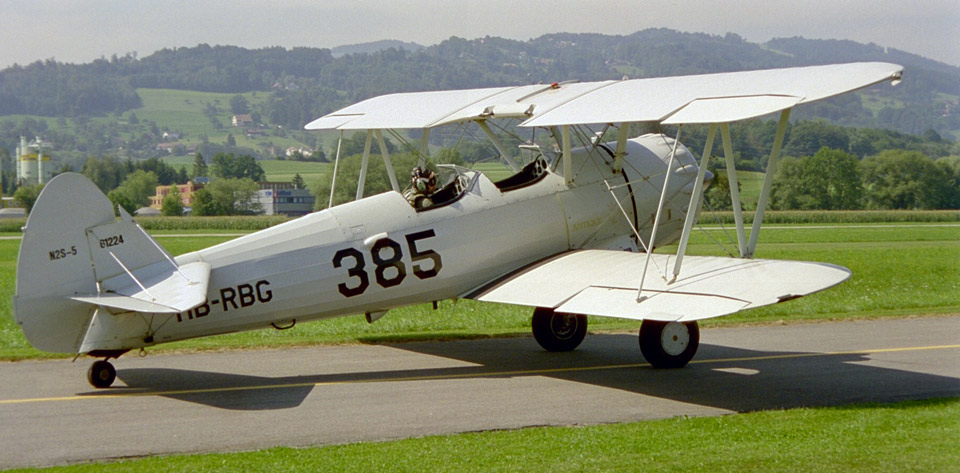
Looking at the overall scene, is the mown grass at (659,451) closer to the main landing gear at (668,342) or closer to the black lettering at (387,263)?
the main landing gear at (668,342)

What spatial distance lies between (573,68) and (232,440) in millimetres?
189272

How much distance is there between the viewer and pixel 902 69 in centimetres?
984

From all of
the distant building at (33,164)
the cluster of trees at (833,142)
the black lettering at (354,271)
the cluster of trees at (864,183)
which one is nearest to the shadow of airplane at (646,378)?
the black lettering at (354,271)

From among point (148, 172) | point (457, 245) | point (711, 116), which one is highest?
point (711, 116)

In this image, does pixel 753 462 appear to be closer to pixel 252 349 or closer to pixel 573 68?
pixel 252 349

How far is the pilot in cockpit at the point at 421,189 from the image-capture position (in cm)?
1246

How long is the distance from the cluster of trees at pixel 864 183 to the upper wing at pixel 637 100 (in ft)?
203

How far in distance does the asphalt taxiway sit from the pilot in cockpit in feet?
7.09

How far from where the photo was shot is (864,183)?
78.2 meters

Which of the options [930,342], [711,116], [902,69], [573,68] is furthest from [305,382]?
[573,68]

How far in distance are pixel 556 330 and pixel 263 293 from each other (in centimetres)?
456

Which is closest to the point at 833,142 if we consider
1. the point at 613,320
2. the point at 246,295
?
the point at 613,320

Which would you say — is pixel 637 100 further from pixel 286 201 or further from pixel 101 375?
pixel 286 201

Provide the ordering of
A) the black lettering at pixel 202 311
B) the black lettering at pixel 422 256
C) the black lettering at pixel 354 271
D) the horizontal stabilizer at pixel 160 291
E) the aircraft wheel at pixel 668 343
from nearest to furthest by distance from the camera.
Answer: the horizontal stabilizer at pixel 160 291
the black lettering at pixel 202 311
the black lettering at pixel 354 271
the black lettering at pixel 422 256
the aircraft wheel at pixel 668 343
